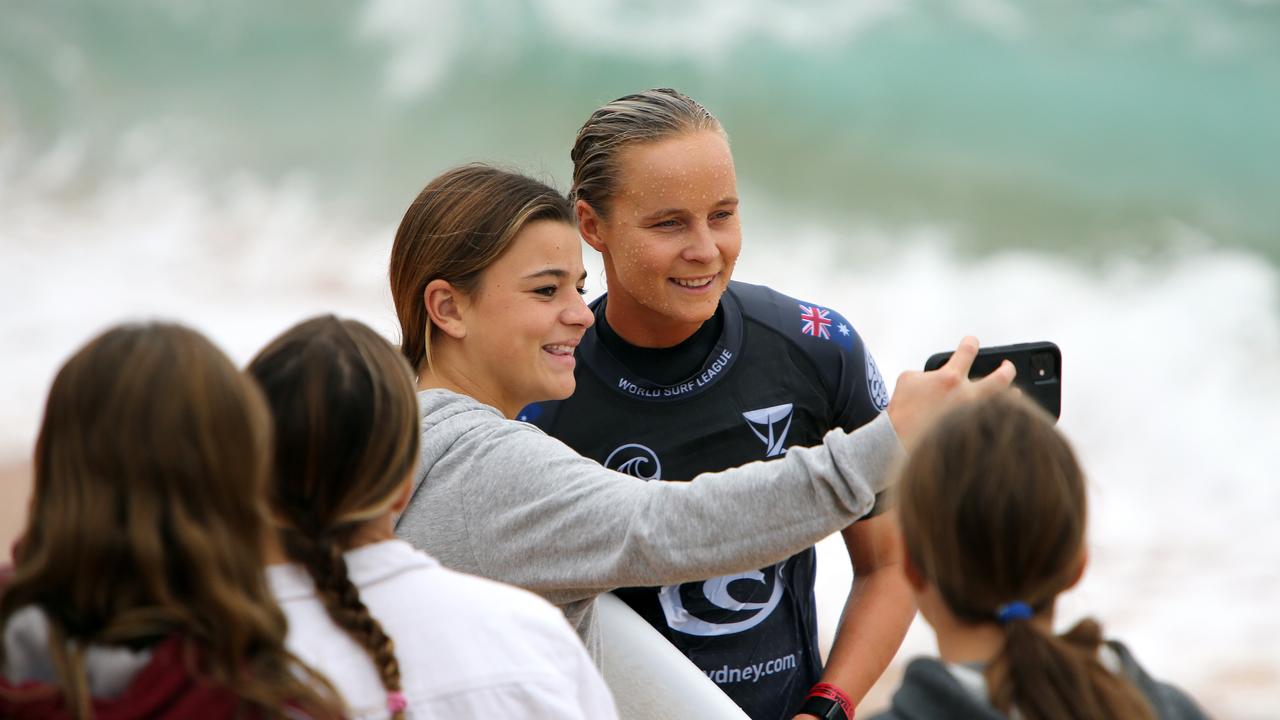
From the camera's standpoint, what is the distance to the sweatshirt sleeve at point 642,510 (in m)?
1.51

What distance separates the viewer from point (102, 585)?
111 centimetres

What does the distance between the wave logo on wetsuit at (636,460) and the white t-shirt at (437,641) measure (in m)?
0.91

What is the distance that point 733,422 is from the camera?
2309mm

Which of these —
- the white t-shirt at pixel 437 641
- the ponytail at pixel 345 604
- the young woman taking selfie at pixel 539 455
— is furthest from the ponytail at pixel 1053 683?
the ponytail at pixel 345 604

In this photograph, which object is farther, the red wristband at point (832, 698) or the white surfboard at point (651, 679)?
the red wristband at point (832, 698)

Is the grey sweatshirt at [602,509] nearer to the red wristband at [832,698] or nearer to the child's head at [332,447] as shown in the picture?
the child's head at [332,447]

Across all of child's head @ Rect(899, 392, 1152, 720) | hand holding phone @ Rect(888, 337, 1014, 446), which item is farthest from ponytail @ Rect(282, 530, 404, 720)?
hand holding phone @ Rect(888, 337, 1014, 446)

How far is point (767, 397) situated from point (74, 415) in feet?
4.60

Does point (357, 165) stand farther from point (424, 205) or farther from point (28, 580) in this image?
A: point (28, 580)

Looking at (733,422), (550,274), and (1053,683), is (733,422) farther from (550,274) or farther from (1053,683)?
(1053,683)

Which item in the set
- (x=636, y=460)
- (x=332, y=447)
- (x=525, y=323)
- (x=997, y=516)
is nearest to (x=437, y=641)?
(x=332, y=447)

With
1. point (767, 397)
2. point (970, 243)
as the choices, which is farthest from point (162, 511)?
point (970, 243)

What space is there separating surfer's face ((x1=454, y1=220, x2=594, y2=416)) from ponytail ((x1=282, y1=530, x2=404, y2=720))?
2.08ft

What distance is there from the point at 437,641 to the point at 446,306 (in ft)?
2.36
